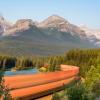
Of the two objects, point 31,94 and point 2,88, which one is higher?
point 2,88

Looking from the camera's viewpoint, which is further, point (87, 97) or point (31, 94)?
point (31, 94)

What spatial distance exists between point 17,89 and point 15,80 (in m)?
4.80

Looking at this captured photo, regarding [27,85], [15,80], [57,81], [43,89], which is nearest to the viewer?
[15,80]

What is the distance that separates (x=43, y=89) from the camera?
95500 millimetres

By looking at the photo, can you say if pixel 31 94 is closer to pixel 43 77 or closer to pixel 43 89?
pixel 43 89

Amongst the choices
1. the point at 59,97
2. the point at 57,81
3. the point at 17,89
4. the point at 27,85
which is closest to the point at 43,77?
the point at 57,81

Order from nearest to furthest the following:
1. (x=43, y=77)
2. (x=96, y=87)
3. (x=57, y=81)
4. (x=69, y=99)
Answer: (x=69, y=99) → (x=96, y=87) → (x=43, y=77) → (x=57, y=81)

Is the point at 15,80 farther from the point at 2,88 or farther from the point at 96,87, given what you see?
the point at 2,88

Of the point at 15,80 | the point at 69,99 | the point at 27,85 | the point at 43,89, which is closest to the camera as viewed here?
the point at 69,99

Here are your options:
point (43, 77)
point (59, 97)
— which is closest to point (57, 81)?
point (43, 77)

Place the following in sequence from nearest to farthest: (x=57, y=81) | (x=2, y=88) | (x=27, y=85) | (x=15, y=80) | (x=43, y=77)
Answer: (x=2, y=88) < (x=15, y=80) < (x=27, y=85) < (x=43, y=77) < (x=57, y=81)

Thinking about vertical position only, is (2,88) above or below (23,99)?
above

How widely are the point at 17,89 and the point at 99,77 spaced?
20881mm

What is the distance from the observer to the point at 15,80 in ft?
270
